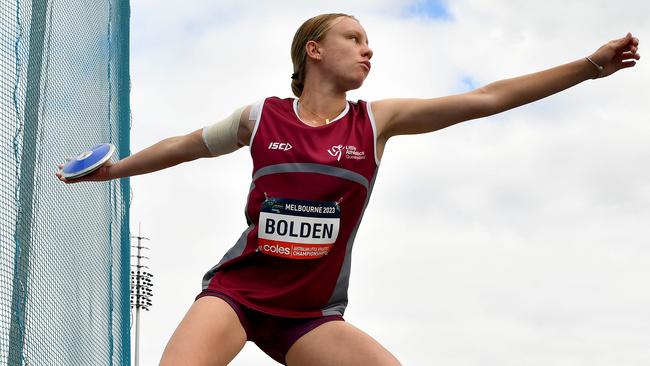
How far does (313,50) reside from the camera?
4355 millimetres

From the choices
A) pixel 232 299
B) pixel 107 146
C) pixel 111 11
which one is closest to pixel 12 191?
pixel 107 146

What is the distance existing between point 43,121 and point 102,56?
1291mm

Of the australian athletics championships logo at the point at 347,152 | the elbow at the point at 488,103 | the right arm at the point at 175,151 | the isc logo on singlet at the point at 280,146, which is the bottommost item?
the australian athletics championships logo at the point at 347,152

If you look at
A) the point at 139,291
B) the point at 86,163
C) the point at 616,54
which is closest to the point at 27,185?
the point at 86,163

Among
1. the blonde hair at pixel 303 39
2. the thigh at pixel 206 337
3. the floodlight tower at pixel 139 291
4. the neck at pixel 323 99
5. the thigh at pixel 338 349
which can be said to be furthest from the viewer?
the floodlight tower at pixel 139 291

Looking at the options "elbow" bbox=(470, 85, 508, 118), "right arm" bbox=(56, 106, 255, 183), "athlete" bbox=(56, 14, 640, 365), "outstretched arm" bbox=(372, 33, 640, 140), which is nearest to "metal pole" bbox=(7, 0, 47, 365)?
"right arm" bbox=(56, 106, 255, 183)

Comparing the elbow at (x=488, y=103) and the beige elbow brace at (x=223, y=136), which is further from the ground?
the elbow at (x=488, y=103)

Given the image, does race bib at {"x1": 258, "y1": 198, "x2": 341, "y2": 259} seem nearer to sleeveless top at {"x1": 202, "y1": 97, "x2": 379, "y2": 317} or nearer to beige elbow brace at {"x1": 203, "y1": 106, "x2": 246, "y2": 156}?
sleeveless top at {"x1": 202, "y1": 97, "x2": 379, "y2": 317}

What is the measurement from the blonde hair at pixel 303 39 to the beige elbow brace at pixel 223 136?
31 centimetres

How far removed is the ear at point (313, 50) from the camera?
433 centimetres

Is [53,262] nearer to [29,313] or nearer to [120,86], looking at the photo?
[29,313]

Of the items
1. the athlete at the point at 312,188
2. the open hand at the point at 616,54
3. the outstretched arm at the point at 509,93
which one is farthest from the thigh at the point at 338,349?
the open hand at the point at 616,54

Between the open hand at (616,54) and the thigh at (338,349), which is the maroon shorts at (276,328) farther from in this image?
the open hand at (616,54)

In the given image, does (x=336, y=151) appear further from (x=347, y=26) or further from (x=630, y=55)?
(x=630, y=55)
